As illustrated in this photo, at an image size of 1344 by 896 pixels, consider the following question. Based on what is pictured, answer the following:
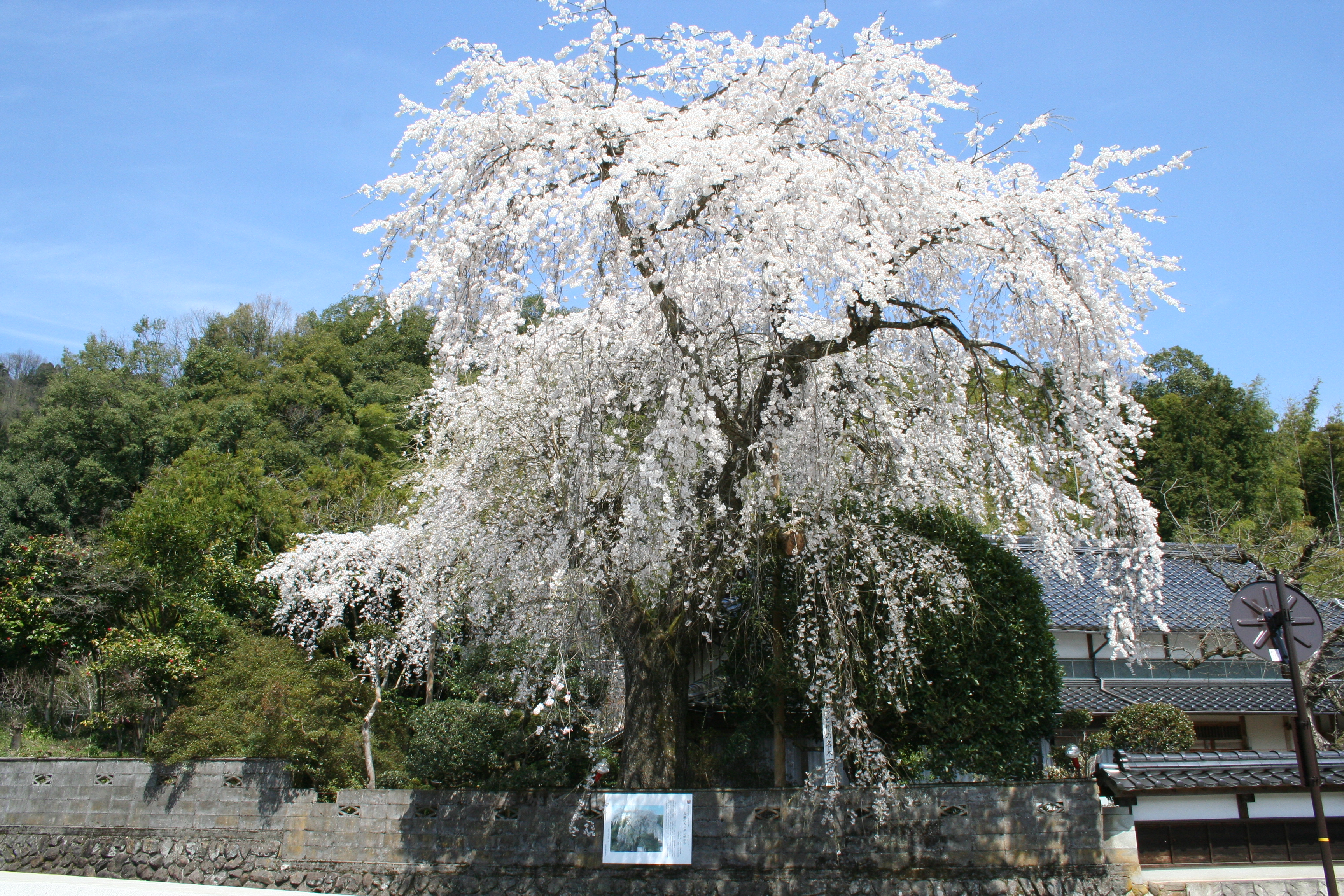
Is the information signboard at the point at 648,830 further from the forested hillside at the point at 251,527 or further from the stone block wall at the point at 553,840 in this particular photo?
the forested hillside at the point at 251,527

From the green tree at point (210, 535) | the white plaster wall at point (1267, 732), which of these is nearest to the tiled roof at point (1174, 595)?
the white plaster wall at point (1267, 732)

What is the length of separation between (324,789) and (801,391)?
753 centimetres

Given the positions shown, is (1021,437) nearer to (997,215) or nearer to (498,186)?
(997,215)

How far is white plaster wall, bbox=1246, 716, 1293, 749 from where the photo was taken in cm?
1288

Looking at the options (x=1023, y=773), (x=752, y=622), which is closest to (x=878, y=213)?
(x=752, y=622)

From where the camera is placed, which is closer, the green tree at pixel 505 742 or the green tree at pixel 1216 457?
the green tree at pixel 505 742

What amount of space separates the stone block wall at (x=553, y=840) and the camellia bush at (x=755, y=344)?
89cm

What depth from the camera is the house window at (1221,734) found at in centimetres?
1284

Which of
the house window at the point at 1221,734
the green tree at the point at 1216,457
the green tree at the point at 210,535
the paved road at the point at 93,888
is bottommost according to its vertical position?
the paved road at the point at 93,888

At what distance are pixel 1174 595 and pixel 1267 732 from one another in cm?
241

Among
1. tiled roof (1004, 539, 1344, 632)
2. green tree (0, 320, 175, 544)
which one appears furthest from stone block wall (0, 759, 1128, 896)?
green tree (0, 320, 175, 544)

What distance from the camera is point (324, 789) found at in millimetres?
9820

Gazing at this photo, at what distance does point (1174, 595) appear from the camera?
13.9 metres

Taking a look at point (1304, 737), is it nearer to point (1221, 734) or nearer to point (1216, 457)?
point (1221, 734)
